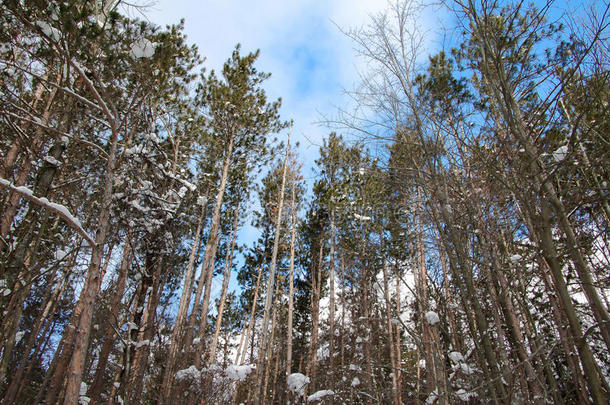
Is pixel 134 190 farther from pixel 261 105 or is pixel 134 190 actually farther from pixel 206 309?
pixel 261 105

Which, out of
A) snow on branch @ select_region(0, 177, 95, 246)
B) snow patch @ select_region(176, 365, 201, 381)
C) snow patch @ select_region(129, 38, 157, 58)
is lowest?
A: snow patch @ select_region(176, 365, 201, 381)

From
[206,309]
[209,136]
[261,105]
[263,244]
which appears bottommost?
[206,309]

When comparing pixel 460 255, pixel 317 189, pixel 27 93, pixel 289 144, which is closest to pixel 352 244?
pixel 317 189

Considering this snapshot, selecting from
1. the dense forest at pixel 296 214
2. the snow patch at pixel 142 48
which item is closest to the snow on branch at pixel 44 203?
the dense forest at pixel 296 214

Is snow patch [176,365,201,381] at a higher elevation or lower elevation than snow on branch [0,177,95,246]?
lower

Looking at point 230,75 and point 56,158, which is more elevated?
point 230,75

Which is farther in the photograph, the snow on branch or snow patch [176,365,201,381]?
snow patch [176,365,201,381]

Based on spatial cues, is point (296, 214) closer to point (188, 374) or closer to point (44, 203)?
point (188, 374)

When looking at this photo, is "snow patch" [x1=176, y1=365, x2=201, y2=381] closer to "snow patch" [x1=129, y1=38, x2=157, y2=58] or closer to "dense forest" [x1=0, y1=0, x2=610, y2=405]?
"dense forest" [x1=0, y1=0, x2=610, y2=405]

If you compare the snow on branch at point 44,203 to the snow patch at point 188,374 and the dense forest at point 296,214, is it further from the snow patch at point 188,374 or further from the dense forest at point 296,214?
the snow patch at point 188,374

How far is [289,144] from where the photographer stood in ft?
39.1

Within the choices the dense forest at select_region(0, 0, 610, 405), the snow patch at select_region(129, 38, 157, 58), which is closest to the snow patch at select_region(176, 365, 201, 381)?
the dense forest at select_region(0, 0, 610, 405)

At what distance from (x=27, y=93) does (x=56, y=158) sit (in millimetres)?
4130

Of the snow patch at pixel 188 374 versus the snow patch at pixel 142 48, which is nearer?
the snow patch at pixel 142 48
